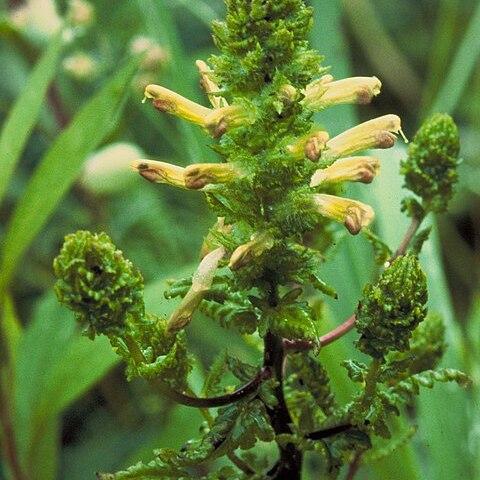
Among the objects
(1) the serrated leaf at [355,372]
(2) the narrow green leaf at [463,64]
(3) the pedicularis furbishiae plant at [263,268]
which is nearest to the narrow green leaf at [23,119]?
(3) the pedicularis furbishiae plant at [263,268]

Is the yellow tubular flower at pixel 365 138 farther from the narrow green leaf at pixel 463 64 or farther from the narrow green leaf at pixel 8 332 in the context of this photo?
the narrow green leaf at pixel 463 64

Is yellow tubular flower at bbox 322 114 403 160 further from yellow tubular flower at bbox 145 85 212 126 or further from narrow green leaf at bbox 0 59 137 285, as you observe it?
narrow green leaf at bbox 0 59 137 285

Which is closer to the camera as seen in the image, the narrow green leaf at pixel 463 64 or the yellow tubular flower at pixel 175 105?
the yellow tubular flower at pixel 175 105

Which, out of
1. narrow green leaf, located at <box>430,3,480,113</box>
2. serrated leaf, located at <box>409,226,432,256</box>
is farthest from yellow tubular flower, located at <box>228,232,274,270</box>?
narrow green leaf, located at <box>430,3,480,113</box>

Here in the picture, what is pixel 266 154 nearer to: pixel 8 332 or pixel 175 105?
pixel 175 105

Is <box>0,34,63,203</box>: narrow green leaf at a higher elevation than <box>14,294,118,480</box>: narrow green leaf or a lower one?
higher

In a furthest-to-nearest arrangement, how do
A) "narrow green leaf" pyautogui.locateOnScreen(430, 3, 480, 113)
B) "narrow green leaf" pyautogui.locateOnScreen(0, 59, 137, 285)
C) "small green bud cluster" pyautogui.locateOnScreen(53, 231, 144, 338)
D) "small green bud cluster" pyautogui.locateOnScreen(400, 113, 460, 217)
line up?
"narrow green leaf" pyautogui.locateOnScreen(430, 3, 480, 113) < "narrow green leaf" pyautogui.locateOnScreen(0, 59, 137, 285) < "small green bud cluster" pyautogui.locateOnScreen(400, 113, 460, 217) < "small green bud cluster" pyautogui.locateOnScreen(53, 231, 144, 338)

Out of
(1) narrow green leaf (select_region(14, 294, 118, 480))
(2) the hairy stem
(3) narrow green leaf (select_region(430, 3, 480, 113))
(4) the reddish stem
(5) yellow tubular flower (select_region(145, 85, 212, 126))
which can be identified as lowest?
(1) narrow green leaf (select_region(14, 294, 118, 480))

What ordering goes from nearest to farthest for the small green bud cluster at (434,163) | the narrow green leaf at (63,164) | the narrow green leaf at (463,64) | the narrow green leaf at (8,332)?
the small green bud cluster at (434,163) < the narrow green leaf at (63,164) < the narrow green leaf at (8,332) < the narrow green leaf at (463,64)
